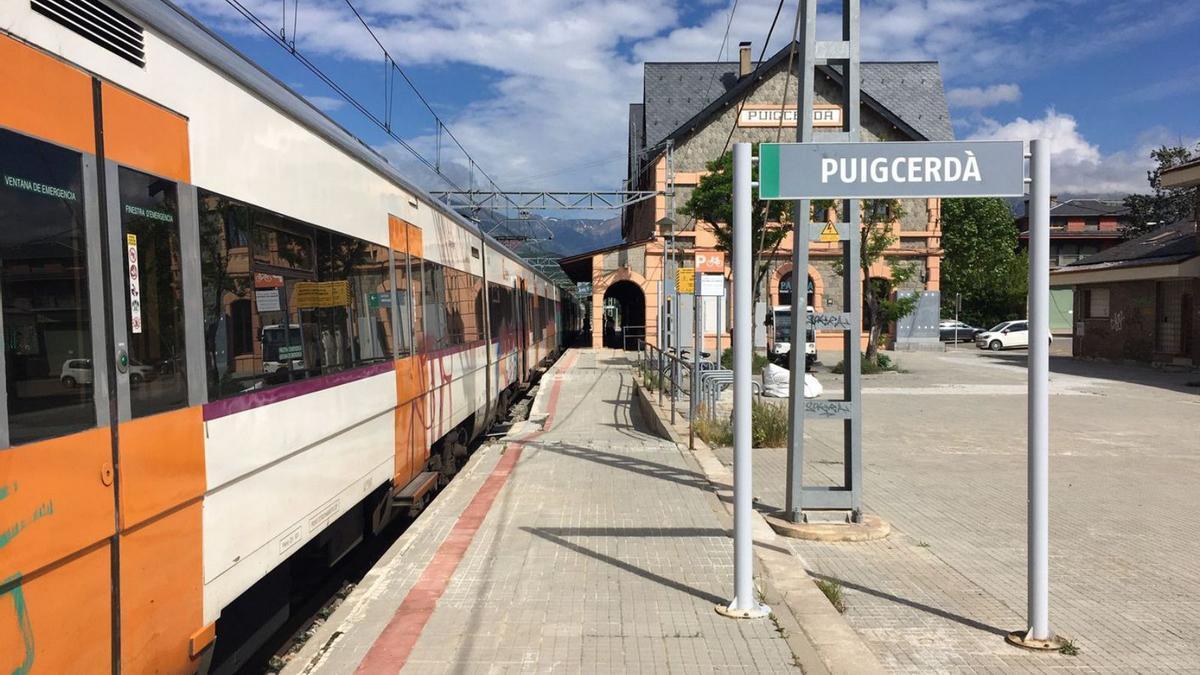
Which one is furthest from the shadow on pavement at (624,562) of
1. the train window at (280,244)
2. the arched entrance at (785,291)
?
the arched entrance at (785,291)

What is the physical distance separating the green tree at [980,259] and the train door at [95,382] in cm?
5827

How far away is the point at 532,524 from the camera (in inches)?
285

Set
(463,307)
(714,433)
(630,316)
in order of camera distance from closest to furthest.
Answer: (463,307), (714,433), (630,316)

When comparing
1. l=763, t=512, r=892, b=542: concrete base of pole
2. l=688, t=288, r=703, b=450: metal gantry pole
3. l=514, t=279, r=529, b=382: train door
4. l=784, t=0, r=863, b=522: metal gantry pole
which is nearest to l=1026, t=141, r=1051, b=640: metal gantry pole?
l=784, t=0, r=863, b=522: metal gantry pole

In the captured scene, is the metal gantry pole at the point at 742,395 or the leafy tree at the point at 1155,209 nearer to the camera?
the metal gantry pole at the point at 742,395

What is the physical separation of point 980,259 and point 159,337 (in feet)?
200

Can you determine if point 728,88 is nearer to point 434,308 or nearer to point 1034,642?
point 434,308

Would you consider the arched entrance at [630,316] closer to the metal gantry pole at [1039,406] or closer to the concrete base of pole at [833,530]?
the concrete base of pole at [833,530]

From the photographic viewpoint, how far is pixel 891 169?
534cm

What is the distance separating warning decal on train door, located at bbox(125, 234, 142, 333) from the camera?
3.16 metres

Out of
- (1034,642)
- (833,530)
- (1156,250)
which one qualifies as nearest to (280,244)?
(1034,642)

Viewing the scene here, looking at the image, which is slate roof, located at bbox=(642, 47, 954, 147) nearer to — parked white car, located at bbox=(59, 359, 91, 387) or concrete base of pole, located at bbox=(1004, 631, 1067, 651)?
concrete base of pole, located at bbox=(1004, 631, 1067, 651)

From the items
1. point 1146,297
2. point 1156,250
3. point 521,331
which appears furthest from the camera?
point 1156,250

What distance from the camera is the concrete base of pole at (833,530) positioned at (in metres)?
6.97
